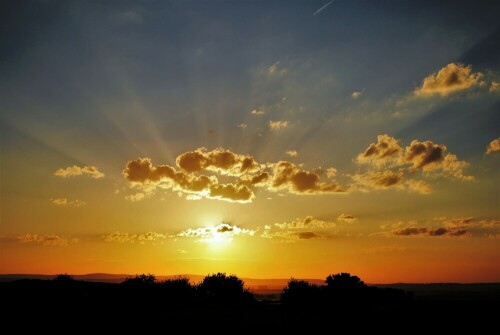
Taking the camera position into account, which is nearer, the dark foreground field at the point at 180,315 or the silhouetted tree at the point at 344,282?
the dark foreground field at the point at 180,315

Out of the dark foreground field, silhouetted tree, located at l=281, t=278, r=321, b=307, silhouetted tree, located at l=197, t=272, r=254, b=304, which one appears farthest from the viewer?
silhouetted tree, located at l=197, t=272, r=254, b=304

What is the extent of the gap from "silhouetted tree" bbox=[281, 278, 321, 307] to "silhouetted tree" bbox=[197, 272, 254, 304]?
7.69m

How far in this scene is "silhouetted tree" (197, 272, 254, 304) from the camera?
84750 mm

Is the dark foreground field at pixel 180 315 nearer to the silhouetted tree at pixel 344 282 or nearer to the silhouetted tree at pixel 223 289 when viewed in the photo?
the silhouetted tree at pixel 223 289

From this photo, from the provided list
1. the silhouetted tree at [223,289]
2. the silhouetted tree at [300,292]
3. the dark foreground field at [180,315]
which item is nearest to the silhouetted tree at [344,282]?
the silhouetted tree at [300,292]

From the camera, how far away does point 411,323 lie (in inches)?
1412

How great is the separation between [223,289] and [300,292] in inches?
674

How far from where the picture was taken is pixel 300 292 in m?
82.2

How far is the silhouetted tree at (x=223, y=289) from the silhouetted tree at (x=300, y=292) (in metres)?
7.69

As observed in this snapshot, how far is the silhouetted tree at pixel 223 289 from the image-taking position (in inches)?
3337

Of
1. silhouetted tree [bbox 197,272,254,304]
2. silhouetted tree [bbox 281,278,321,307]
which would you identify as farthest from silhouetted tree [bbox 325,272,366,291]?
silhouetted tree [bbox 197,272,254,304]

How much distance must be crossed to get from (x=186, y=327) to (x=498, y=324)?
27.6 meters

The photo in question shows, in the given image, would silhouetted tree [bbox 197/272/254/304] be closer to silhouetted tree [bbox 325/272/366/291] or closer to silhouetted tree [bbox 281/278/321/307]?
silhouetted tree [bbox 281/278/321/307]

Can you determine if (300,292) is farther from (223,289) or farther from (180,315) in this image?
(180,315)
